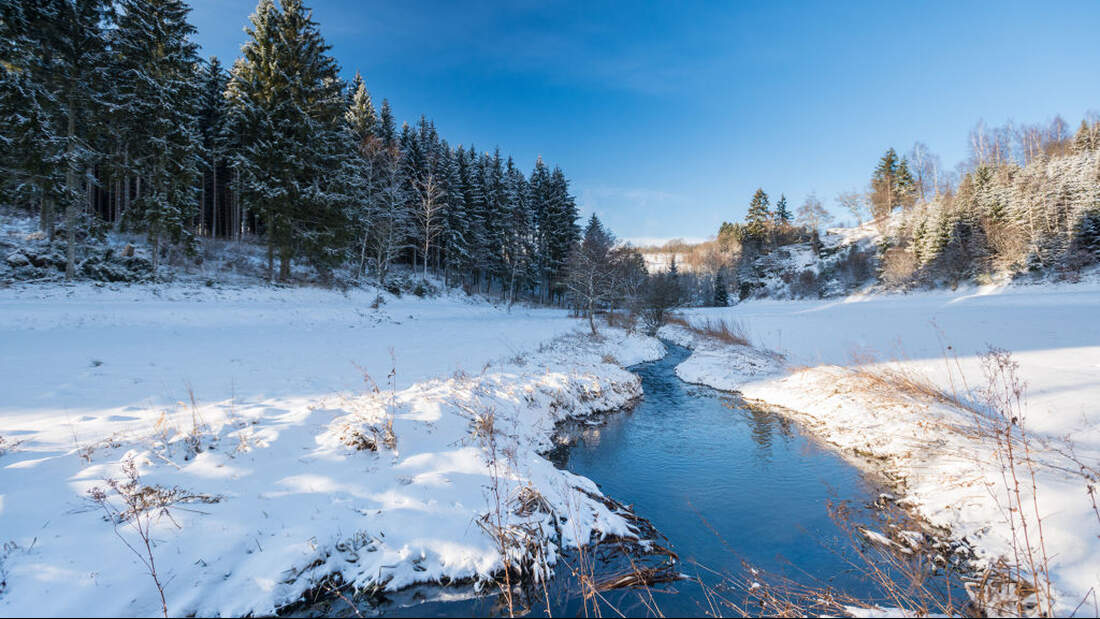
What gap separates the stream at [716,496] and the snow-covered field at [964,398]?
0.90 meters

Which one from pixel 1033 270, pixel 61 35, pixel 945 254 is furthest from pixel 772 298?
pixel 61 35

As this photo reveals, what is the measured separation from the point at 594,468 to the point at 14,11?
2330 cm

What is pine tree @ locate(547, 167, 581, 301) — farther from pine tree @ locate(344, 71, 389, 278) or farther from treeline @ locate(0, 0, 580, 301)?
pine tree @ locate(344, 71, 389, 278)

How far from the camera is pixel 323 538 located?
3.52 m

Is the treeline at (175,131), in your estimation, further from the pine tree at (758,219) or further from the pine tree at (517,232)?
the pine tree at (758,219)

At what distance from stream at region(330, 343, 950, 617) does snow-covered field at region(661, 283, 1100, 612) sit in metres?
0.90

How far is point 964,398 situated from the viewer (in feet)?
28.0

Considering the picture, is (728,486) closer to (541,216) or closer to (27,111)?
(27,111)

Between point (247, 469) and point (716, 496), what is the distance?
6096mm

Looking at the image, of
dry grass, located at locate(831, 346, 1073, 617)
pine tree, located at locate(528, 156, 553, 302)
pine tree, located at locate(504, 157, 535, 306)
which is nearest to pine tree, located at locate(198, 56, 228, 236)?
pine tree, located at locate(504, 157, 535, 306)

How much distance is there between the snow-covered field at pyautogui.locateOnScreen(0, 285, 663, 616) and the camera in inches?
117

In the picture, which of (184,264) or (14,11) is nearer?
(14,11)

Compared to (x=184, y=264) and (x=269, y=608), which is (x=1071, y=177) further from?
(x=184, y=264)

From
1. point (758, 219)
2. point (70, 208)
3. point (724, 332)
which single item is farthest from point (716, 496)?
point (758, 219)
